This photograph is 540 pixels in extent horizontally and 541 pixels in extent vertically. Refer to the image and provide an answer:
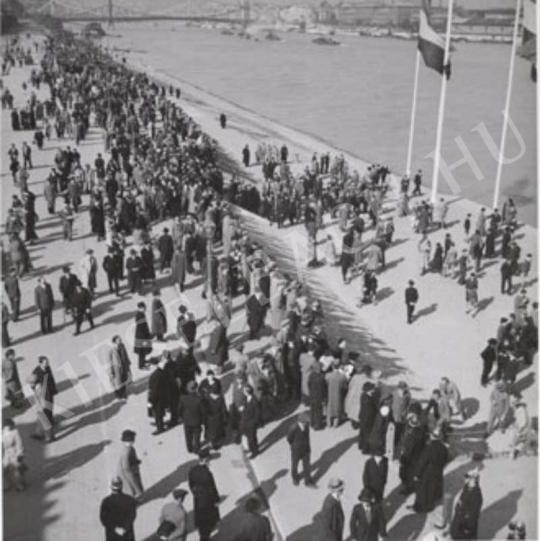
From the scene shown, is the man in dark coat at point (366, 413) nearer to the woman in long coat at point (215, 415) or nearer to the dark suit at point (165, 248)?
the woman in long coat at point (215, 415)

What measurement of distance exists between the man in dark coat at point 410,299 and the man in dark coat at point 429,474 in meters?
8.13

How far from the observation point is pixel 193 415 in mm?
10328

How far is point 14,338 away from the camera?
1415cm

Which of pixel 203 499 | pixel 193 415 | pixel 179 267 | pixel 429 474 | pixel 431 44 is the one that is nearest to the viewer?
pixel 203 499

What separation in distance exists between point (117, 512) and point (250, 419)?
9.02ft

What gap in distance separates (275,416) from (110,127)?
72.1 ft

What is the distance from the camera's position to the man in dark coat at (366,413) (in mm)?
10656

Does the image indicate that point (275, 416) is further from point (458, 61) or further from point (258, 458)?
point (458, 61)

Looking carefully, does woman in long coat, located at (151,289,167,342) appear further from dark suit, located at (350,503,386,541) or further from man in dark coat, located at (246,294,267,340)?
dark suit, located at (350,503,386,541)

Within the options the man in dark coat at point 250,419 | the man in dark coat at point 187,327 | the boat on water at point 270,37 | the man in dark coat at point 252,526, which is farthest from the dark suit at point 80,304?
the boat on water at point 270,37

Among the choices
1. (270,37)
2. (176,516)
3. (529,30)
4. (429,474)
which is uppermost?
(529,30)

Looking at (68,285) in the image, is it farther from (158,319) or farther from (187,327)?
(187,327)

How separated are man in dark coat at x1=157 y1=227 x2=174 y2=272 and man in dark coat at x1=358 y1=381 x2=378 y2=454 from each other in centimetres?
766

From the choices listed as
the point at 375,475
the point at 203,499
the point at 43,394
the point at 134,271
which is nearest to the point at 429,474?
the point at 375,475
